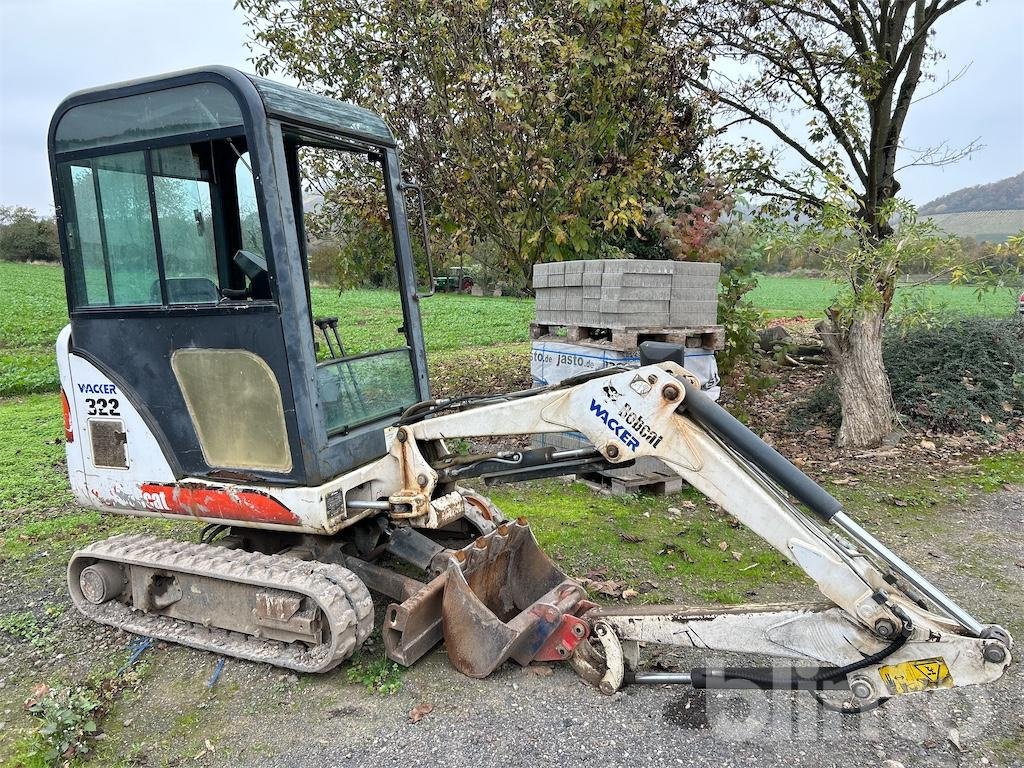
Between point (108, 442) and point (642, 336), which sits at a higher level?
point (642, 336)

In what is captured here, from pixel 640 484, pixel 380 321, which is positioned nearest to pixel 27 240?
pixel 380 321

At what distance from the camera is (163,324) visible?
12.5 ft

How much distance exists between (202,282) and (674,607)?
Answer: 2.91 meters

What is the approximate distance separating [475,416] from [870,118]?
9620mm

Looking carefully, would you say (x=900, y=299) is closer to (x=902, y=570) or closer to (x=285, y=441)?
(x=902, y=570)

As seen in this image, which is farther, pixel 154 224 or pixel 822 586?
pixel 154 224

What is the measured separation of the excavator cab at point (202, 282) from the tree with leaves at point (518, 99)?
12.5 ft

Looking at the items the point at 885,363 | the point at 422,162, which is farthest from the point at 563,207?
the point at 885,363

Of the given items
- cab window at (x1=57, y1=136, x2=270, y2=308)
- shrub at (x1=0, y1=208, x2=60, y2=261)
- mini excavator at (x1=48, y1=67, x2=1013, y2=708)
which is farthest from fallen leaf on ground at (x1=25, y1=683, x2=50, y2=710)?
shrub at (x1=0, y1=208, x2=60, y2=261)

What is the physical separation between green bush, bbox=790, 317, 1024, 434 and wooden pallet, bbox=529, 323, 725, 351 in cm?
257

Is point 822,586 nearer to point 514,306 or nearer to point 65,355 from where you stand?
point 65,355

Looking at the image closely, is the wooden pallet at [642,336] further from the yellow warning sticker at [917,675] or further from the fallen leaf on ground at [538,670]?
the yellow warning sticker at [917,675]

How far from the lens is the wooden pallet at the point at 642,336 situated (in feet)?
21.1

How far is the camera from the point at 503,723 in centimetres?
332
